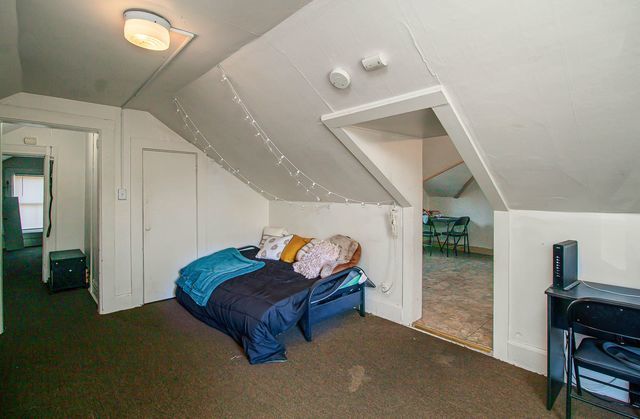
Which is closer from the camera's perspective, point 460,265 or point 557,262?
point 557,262

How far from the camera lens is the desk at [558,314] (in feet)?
6.24

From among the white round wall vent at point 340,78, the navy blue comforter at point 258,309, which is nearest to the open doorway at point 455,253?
the navy blue comforter at point 258,309

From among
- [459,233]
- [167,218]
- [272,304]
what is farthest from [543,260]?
[459,233]

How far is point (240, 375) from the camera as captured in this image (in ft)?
7.65

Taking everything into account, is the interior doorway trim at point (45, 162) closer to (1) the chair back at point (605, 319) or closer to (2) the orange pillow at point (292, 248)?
(2) the orange pillow at point (292, 248)

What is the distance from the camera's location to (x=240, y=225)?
179 inches

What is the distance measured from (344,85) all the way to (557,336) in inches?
83.6

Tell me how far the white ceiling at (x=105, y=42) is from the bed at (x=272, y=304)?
1.96m

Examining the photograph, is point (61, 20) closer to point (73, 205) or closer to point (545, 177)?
point (545, 177)

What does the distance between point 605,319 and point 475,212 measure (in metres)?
5.66

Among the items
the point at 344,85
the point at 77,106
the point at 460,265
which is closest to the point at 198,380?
the point at 344,85

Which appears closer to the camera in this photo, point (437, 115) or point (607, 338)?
point (607, 338)

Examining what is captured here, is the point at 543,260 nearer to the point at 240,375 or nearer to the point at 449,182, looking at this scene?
the point at 240,375

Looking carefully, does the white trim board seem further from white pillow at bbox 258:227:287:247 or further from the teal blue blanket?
white pillow at bbox 258:227:287:247
